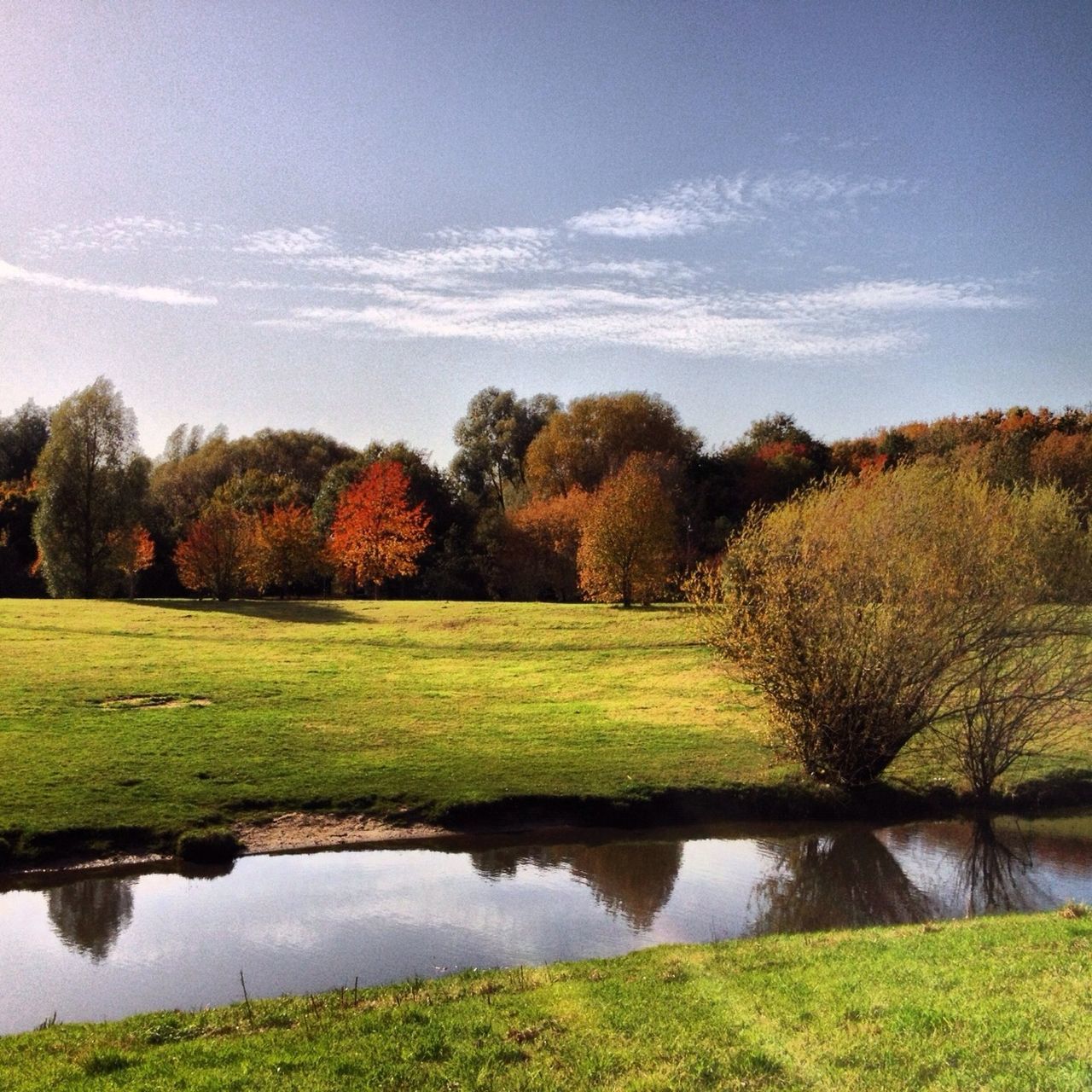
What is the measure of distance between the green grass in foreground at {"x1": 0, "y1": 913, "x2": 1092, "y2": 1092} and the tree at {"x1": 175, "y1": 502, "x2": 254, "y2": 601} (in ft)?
195

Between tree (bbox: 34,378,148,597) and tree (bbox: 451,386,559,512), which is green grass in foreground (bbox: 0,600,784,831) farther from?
tree (bbox: 451,386,559,512)

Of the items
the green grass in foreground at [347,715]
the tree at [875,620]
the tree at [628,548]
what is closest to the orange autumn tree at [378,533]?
→ the tree at [628,548]

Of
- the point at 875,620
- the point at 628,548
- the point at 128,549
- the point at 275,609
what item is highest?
the point at 628,548

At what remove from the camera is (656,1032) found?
10422 mm

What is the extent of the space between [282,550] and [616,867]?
180ft

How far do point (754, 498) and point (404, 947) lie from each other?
7147 centimetres

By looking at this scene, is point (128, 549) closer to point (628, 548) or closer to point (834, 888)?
point (628, 548)

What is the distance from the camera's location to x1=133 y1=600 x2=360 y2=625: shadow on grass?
56750mm

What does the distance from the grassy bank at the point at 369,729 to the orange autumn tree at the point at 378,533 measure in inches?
882

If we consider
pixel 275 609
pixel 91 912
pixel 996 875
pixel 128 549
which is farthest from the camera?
pixel 128 549

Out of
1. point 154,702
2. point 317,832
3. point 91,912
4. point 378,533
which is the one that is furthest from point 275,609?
point 91,912

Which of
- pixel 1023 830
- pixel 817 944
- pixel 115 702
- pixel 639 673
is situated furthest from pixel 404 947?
pixel 639 673

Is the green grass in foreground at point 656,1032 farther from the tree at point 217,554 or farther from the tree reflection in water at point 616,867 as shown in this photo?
the tree at point 217,554

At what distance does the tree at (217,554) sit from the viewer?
69000mm
